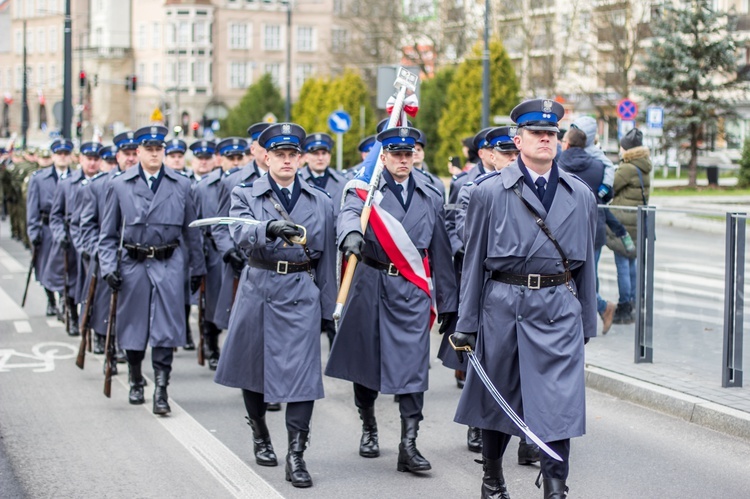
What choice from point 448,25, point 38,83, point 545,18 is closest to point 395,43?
point 448,25

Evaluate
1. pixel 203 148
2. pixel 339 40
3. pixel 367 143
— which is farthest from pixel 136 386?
pixel 339 40

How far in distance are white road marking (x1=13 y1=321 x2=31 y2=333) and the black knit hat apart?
6727 mm

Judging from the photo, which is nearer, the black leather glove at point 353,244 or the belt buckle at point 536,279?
the belt buckle at point 536,279

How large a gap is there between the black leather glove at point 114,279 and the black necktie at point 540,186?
168 inches

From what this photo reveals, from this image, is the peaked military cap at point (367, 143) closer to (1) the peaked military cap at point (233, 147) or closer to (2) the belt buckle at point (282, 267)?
(1) the peaked military cap at point (233, 147)

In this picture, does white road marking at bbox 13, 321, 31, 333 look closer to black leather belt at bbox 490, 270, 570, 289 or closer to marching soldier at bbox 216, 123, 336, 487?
marching soldier at bbox 216, 123, 336, 487

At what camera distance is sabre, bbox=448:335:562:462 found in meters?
5.89

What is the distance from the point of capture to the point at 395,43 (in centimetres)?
5931

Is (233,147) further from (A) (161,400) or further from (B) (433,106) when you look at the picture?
(B) (433,106)

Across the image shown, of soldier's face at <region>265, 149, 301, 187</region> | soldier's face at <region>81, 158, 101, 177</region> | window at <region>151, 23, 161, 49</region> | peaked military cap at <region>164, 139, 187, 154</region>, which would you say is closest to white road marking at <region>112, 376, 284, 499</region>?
soldier's face at <region>265, 149, 301, 187</region>

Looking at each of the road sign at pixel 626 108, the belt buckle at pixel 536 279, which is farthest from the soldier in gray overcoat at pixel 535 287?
the road sign at pixel 626 108

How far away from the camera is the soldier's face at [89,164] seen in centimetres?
1384

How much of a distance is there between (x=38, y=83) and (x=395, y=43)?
2943 inches

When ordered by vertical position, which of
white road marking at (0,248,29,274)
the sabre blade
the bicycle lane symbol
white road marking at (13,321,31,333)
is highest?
the sabre blade
